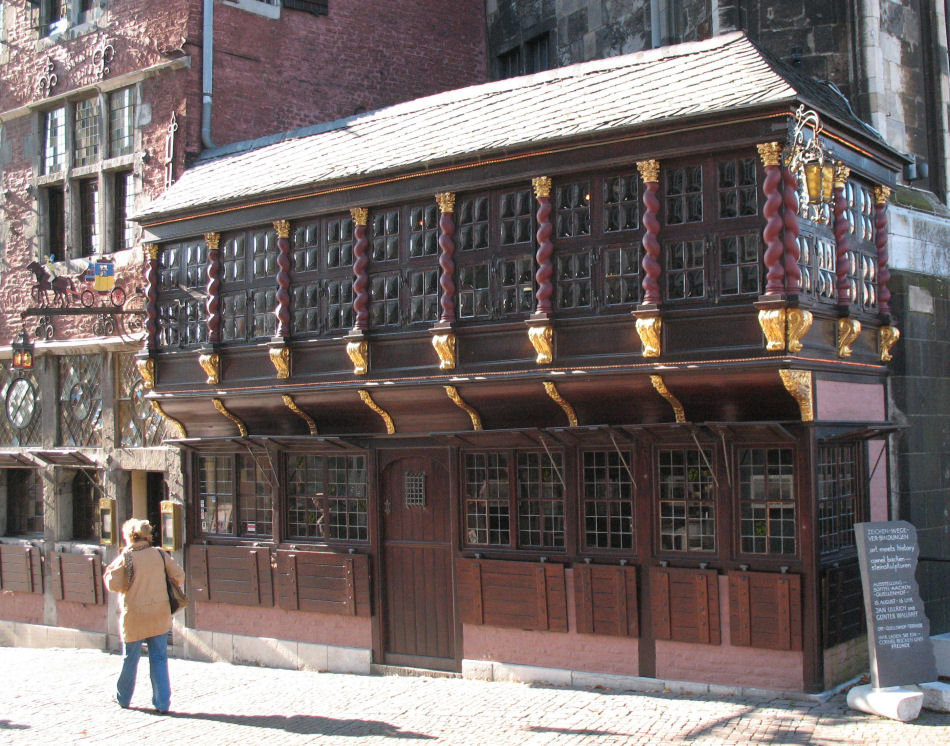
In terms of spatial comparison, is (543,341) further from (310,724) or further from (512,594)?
(310,724)

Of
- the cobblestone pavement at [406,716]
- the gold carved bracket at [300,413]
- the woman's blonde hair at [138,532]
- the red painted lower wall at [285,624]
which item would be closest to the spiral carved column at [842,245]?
the cobblestone pavement at [406,716]

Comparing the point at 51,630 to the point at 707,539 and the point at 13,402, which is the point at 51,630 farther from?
the point at 707,539

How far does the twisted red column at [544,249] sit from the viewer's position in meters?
12.1

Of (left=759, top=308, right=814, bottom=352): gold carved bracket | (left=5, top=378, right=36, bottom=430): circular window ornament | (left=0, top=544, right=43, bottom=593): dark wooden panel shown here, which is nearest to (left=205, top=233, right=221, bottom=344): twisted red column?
(left=5, top=378, right=36, bottom=430): circular window ornament

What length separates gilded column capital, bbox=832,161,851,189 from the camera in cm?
1134

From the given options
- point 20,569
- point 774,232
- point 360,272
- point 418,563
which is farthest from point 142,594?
point 20,569

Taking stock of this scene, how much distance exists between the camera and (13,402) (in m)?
19.8

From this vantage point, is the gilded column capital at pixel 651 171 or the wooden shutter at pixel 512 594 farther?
the wooden shutter at pixel 512 594

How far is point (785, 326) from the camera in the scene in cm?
1061

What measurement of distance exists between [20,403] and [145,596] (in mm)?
8768

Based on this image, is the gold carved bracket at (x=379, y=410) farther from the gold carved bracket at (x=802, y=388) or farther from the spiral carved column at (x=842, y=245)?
the spiral carved column at (x=842, y=245)

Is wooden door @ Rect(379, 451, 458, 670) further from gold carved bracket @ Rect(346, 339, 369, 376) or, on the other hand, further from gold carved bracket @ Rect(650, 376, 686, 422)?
gold carved bracket @ Rect(650, 376, 686, 422)

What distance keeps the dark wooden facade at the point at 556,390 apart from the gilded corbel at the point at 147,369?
285mm

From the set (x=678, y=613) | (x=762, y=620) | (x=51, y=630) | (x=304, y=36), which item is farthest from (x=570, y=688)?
(x=304, y=36)
